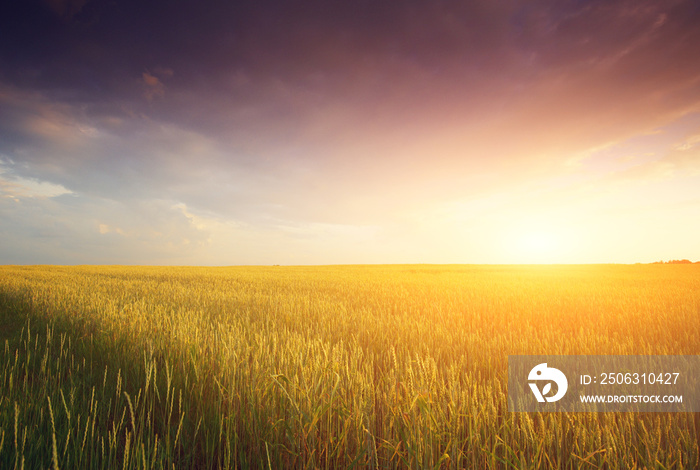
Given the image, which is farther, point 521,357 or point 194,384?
point 521,357

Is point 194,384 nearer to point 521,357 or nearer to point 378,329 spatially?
point 378,329

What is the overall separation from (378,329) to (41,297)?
8433mm

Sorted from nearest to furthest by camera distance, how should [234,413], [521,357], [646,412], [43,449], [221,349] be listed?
[43,449]
[234,413]
[646,412]
[221,349]
[521,357]

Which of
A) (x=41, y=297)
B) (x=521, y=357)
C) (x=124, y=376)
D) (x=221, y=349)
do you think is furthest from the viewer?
(x=41, y=297)

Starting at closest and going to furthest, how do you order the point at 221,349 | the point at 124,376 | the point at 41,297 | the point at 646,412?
the point at 646,412 → the point at 124,376 → the point at 221,349 → the point at 41,297

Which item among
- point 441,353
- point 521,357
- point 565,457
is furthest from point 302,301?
point 565,457

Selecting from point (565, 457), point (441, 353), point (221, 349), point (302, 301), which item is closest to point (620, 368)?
point (441, 353)

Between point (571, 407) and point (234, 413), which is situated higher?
point (234, 413)

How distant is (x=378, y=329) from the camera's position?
4852 mm

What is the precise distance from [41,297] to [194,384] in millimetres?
7958

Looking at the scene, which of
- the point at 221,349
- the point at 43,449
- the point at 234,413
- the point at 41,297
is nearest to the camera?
the point at 43,449

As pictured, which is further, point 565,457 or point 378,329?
point 378,329

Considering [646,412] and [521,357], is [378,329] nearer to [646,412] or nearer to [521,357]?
[521,357]

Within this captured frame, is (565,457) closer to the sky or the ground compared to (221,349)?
closer to the ground
